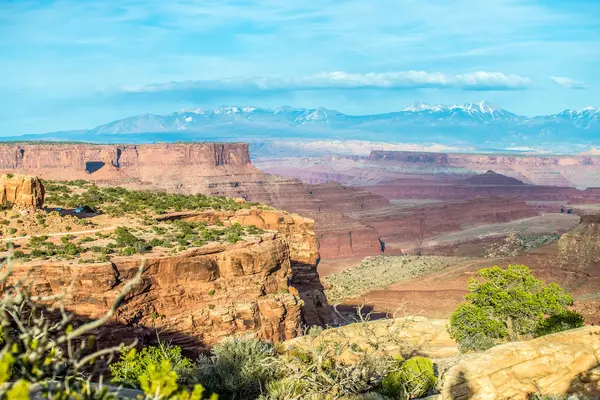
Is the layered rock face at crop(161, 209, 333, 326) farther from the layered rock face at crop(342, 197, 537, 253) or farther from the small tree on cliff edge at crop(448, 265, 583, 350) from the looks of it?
the layered rock face at crop(342, 197, 537, 253)

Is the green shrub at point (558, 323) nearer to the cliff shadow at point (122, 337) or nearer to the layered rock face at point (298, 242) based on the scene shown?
the layered rock face at point (298, 242)

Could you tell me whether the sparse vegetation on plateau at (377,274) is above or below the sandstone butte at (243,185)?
below

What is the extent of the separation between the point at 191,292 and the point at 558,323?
648 inches

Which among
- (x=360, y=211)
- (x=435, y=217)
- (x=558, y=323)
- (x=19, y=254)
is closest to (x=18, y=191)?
(x=19, y=254)

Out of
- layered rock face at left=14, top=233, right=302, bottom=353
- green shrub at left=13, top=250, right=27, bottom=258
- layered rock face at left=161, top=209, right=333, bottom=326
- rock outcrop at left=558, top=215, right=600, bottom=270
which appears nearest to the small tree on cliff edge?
layered rock face at left=14, top=233, right=302, bottom=353

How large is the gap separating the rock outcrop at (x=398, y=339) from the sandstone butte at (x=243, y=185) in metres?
79.0

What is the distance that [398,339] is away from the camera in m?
30.6

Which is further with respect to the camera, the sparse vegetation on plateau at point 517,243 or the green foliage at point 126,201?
the sparse vegetation on plateau at point 517,243

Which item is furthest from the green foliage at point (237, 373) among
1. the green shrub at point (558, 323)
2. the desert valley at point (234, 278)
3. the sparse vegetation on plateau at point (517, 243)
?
the sparse vegetation on plateau at point (517, 243)

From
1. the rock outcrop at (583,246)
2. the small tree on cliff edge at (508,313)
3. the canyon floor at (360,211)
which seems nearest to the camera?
the small tree on cliff edge at (508,313)

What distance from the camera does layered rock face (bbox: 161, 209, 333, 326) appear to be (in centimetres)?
3878

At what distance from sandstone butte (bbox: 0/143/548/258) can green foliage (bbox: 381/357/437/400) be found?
9299cm

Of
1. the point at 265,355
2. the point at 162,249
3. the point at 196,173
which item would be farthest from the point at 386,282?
the point at 196,173

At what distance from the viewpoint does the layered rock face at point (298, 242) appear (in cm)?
3878
